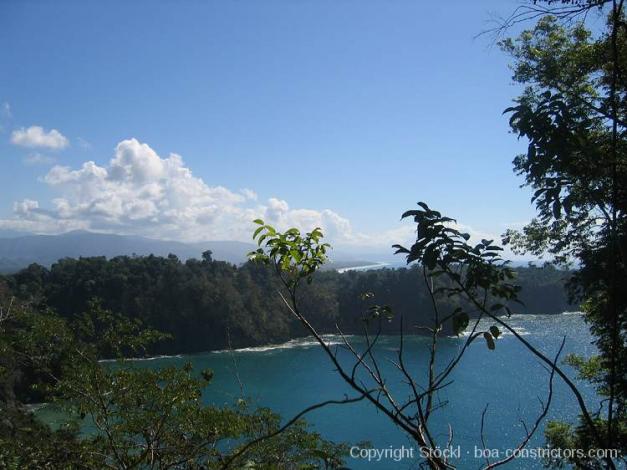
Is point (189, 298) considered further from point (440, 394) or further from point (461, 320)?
point (461, 320)

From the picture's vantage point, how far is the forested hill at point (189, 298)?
32.5 metres

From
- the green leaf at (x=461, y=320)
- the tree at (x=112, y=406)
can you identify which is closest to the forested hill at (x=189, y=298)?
the tree at (x=112, y=406)

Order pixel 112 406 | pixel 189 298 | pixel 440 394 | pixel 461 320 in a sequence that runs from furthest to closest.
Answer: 1. pixel 189 298
2. pixel 440 394
3. pixel 112 406
4. pixel 461 320

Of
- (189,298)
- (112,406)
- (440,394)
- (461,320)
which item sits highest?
(461,320)

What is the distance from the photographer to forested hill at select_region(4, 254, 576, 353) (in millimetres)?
32500

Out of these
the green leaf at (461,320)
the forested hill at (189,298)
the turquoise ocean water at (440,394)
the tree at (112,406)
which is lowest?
the turquoise ocean water at (440,394)

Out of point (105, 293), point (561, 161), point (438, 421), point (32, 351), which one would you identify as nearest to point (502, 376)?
point (438, 421)

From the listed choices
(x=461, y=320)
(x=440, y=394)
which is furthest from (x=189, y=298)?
(x=461, y=320)

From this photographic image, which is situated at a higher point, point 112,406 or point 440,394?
point 112,406

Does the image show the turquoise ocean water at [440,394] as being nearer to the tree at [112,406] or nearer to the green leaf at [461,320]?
the tree at [112,406]

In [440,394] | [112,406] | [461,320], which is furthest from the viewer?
[440,394]

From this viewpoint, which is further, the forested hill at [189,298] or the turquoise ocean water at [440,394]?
the forested hill at [189,298]

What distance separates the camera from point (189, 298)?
111 ft

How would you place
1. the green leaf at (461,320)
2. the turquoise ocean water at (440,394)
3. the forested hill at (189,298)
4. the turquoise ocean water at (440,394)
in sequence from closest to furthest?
the green leaf at (461,320) → the turquoise ocean water at (440,394) → the turquoise ocean water at (440,394) → the forested hill at (189,298)
